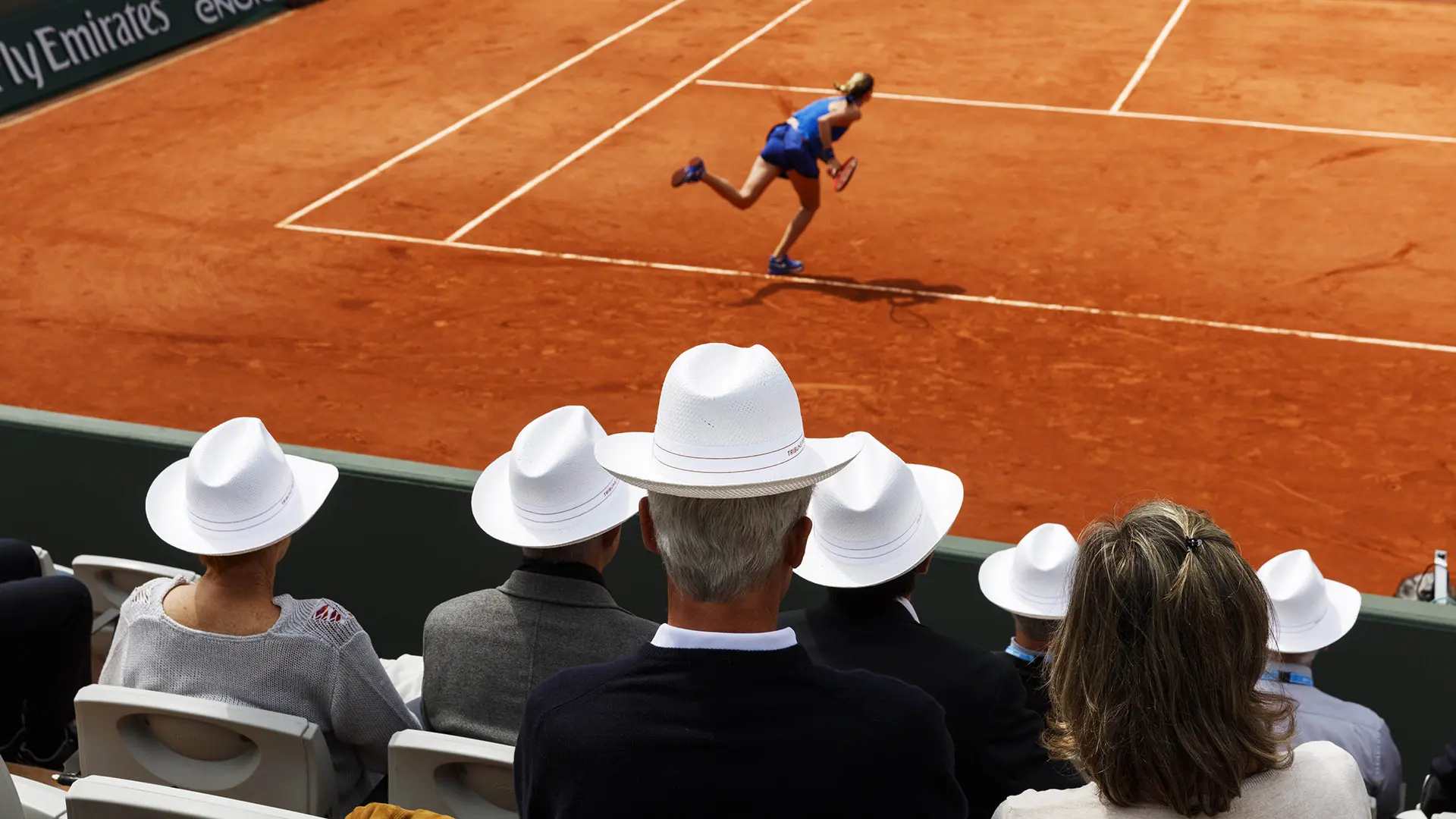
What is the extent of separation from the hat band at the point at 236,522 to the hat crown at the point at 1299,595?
2.85 m

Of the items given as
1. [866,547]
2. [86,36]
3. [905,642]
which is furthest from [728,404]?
[86,36]

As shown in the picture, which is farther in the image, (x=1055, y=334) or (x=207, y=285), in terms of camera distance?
(x=207, y=285)

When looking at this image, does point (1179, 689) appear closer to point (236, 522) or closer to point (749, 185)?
point (236, 522)

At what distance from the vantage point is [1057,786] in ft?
12.2

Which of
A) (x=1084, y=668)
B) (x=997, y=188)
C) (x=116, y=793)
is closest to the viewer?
(x=1084, y=668)

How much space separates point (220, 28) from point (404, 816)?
19841 millimetres

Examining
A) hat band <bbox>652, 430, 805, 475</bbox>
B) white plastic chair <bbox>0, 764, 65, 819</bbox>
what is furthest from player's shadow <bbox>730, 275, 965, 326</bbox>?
hat band <bbox>652, 430, 805, 475</bbox>

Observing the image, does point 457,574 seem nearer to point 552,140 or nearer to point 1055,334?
point 1055,334

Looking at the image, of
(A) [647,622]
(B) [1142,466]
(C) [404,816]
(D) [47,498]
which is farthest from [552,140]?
(C) [404,816]

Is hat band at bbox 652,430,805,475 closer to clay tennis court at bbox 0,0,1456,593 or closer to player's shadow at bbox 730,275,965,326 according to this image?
clay tennis court at bbox 0,0,1456,593

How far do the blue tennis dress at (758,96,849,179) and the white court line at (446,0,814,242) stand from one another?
112 inches

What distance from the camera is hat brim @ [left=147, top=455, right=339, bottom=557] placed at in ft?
13.3

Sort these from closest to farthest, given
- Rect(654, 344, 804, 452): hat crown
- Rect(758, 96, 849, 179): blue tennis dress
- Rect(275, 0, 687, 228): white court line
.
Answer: Rect(654, 344, 804, 452): hat crown
Rect(758, 96, 849, 179): blue tennis dress
Rect(275, 0, 687, 228): white court line

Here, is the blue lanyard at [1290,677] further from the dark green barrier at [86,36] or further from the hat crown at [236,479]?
the dark green barrier at [86,36]
